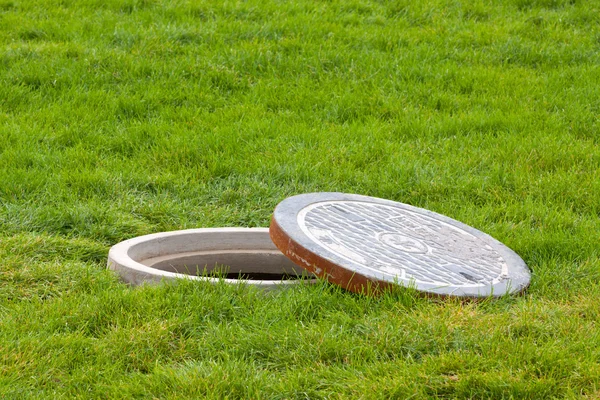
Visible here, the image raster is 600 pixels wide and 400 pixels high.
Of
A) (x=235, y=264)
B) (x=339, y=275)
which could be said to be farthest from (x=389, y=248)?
(x=235, y=264)

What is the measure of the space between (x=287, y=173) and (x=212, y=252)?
1.06 metres

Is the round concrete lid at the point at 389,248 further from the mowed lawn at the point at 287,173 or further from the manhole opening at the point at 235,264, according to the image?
the manhole opening at the point at 235,264

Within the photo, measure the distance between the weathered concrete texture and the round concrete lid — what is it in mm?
421

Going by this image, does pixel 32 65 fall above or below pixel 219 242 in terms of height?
above

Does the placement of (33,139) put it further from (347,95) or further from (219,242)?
(347,95)

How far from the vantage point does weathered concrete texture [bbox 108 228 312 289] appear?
15.7 feet

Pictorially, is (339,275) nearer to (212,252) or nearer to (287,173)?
(212,252)

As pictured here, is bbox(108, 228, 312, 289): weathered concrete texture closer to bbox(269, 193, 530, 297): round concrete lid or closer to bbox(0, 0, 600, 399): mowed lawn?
bbox(0, 0, 600, 399): mowed lawn

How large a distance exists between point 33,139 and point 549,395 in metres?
4.24

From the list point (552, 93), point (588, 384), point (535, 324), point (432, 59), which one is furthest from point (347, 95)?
point (588, 384)

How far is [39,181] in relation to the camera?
5441mm

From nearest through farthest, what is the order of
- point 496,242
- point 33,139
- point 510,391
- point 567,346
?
point 510,391, point 567,346, point 496,242, point 33,139

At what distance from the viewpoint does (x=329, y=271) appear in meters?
4.02

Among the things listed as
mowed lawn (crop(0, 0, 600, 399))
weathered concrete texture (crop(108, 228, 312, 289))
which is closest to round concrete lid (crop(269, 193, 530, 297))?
mowed lawn (crop(0, 0, 600, 399))
